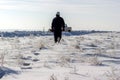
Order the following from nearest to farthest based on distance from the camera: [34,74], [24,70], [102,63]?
[34,74] < [24,70] < [102,63]

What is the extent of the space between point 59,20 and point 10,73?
13717mm

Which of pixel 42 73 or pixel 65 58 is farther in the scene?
pixel 65 58

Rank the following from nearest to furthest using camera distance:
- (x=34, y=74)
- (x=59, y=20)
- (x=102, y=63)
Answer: (x=34, y=74) < (x=102, y=63) < (x=59, y=20)

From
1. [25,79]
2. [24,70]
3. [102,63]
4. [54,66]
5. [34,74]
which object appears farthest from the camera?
[102,63]

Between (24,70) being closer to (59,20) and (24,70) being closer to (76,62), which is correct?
(76,62)

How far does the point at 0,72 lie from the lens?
812cm

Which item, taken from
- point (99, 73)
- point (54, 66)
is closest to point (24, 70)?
point (54, 66)

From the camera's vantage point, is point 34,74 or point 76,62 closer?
point 34,74

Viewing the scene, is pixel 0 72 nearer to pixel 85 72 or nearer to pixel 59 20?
pixel 85 72

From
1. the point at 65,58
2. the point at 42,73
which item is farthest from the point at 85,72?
the point at 65,58

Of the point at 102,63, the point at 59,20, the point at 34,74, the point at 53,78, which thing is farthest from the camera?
the point at 59,20

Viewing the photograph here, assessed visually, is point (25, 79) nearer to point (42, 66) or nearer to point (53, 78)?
point (53, 78)

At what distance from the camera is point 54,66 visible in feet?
30.6

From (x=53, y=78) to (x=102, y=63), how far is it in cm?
350
